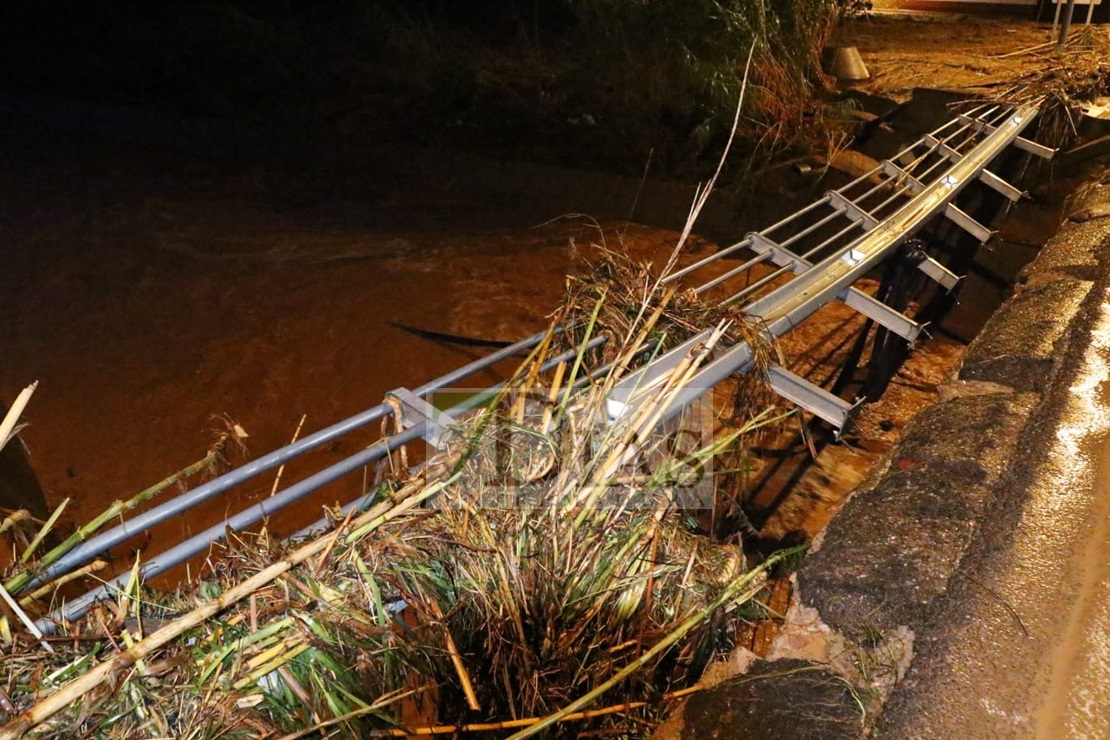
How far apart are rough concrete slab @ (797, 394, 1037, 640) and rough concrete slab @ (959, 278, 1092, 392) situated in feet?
0.73

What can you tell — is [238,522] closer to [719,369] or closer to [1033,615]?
[719,369]

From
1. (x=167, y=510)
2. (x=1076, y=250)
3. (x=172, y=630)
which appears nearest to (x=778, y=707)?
(x=172, y=630)

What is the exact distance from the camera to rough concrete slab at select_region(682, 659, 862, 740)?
5.07 feet

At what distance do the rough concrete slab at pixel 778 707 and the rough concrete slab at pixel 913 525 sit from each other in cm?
18

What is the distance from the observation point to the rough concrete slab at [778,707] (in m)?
1.54

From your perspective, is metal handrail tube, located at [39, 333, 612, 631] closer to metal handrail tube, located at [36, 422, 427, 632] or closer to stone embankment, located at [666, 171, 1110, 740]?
metal handrail tube, located at [36, 422, 427, 632]

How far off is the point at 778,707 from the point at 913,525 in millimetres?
696

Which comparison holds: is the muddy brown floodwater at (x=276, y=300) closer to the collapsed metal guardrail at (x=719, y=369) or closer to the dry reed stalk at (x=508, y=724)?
the collapsed metal guardrail at (x=719, y=369)

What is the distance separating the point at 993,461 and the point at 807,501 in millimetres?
2267

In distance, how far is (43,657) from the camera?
149 centimetres

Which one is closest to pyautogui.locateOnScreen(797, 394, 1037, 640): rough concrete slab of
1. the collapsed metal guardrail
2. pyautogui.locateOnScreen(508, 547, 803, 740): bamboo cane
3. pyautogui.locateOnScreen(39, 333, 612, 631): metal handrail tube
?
pyautogui.locateOnScreen(508, 547, 803, 740): bamboo cane

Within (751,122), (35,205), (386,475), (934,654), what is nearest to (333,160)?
(35,205)

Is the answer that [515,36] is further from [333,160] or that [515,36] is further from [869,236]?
[869,236]

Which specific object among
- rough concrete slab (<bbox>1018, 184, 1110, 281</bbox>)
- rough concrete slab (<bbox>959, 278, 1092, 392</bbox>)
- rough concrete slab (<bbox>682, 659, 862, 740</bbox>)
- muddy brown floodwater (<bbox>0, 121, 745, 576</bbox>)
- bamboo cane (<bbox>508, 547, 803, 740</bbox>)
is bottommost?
muddy brown floodwater (<bbox>0, 121, 745, 576</bbox>)
